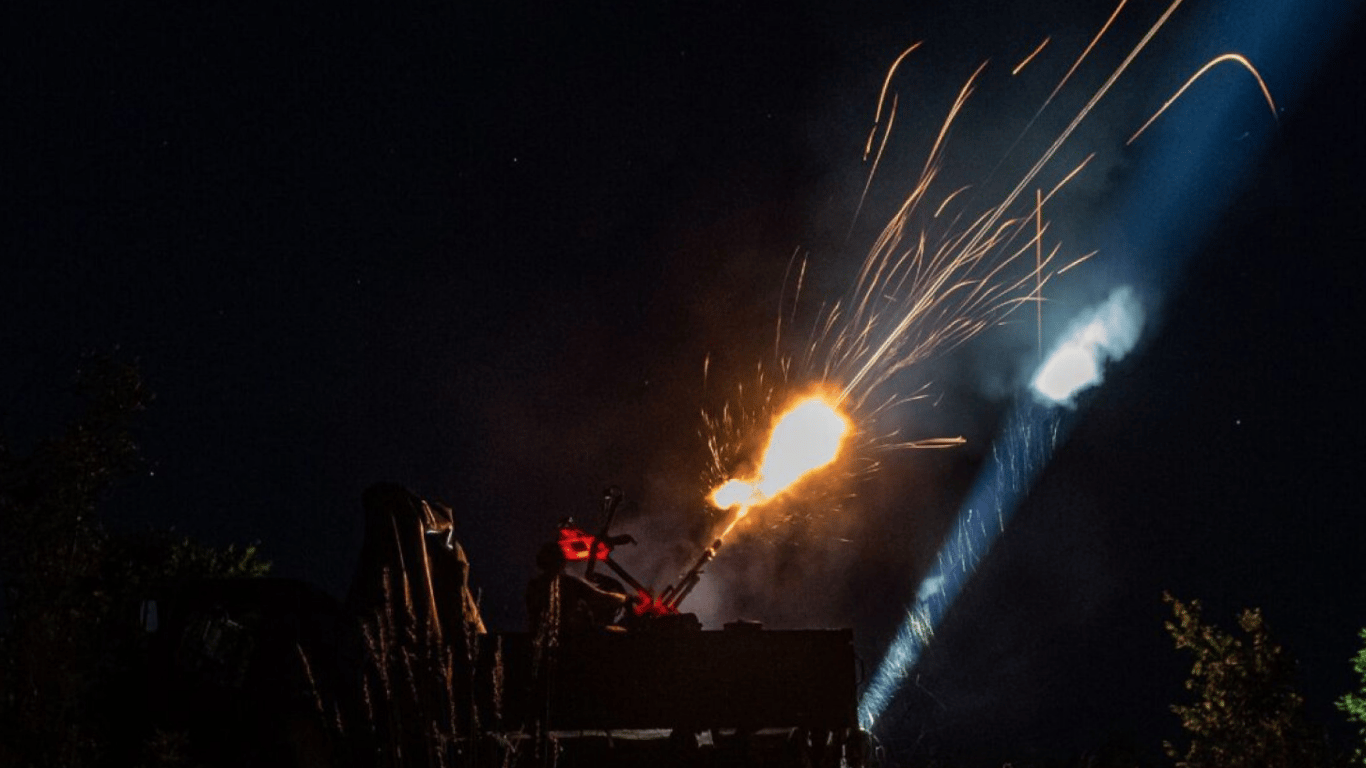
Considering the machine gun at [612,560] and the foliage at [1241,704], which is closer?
the machine gun at [612,560]

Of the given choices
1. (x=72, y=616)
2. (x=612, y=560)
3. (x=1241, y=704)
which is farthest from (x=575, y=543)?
(x=1241, y=704)

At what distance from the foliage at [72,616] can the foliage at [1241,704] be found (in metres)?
18.8

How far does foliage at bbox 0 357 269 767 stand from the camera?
7.46 meters

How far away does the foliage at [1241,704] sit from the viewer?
2114 centimetres

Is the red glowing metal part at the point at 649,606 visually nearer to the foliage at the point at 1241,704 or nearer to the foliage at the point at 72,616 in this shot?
the foliage at the point at 72,616

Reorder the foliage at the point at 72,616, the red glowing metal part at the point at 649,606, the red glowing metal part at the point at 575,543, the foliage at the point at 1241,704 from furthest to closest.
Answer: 1. the foliage at the point at 1241,704
2. the red glowing metal part at the point at 575,543
3. the red glowing metal part at the point at 649,606
4. the foliage at the point at 72,616

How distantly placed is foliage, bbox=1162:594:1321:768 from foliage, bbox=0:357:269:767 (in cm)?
1882

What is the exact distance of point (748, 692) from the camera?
30.4 ft

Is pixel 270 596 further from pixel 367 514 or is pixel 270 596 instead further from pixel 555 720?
pixel 555 720

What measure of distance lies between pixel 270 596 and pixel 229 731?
1153 millimetres

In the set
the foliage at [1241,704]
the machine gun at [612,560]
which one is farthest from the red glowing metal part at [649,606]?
Result: the foliage at [1241,704]

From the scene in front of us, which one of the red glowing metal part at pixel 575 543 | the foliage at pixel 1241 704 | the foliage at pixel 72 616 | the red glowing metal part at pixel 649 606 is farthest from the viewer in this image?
the foliage at pixel 1241 704

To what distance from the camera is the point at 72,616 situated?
799 cm

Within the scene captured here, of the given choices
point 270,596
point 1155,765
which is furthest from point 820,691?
point 1155,765
